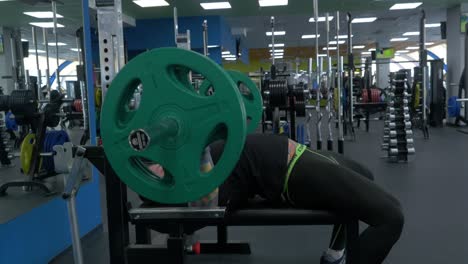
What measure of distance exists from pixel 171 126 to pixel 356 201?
63 cm

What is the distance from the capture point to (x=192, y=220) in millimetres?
1106

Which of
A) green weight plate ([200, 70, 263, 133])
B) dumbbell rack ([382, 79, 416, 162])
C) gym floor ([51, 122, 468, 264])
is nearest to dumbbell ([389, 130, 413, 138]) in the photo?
dumbbell rack ([382, 79, 416, 162])

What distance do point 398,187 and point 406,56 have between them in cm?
2117

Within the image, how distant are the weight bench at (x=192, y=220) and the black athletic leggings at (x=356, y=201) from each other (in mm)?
38

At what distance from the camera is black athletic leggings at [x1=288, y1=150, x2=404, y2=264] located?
120cm

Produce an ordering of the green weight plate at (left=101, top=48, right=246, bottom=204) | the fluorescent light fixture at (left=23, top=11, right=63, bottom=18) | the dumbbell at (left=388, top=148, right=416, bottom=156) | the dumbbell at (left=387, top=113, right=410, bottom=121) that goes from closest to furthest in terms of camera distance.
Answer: the green weight plate at (left=101, top=48, right=246, bottom=204)
the dumbbell at (left=388, top=148, right=416, bottom=156)
the dumbbell at (left=387, top=113, right=410, bottom=121)
the fluorescent light fixture at (left=23, top=11, right=63, bottom=18)

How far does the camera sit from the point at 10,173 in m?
4.27

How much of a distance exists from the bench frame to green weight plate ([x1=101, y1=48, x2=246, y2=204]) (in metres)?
0.19

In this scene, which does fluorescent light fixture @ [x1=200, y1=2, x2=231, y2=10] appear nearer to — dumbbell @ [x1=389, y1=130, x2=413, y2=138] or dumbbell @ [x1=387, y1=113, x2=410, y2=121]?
dumbbell @ [x1=387, y1=113, x2=410, y2=121]

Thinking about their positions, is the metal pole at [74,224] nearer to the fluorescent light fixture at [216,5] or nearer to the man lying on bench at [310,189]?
the man lying on bench at [310,189]

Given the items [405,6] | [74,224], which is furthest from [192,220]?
[405,6]

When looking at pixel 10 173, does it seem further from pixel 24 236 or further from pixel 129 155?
pixel 129 155

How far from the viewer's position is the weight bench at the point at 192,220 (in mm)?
1095

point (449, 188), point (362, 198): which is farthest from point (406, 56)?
point (362, 198)
